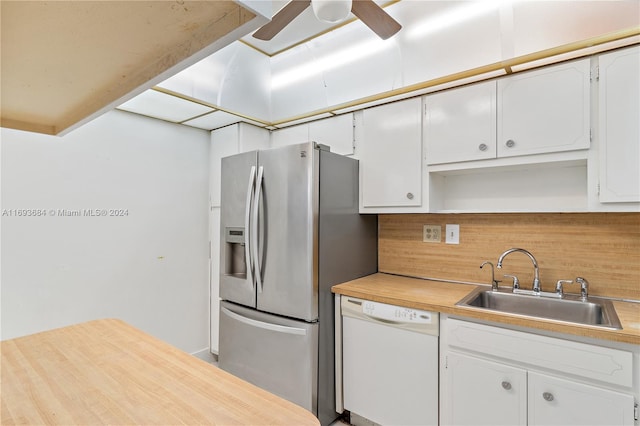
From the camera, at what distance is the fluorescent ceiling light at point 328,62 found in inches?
89.1

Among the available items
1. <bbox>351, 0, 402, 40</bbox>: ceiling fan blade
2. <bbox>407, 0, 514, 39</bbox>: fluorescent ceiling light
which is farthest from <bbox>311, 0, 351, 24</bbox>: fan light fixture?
<bbox>407, 0, 514, 39</bbox>: fluorescent ceiling light

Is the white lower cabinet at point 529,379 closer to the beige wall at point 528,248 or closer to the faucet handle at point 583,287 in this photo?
the faucet handle at point 583,287

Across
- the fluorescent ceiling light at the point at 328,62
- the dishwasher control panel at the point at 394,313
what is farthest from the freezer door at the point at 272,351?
the fluorescent ceiling light at the point at 328,62

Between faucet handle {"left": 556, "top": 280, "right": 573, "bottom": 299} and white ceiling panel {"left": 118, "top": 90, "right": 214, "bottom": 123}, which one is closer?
faucet handle {"left": 556, "top": 280, "right": 573, "bottom": 299}

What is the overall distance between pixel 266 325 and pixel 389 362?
2.65ft

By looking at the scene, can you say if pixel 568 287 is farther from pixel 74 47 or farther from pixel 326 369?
pixel 74 47

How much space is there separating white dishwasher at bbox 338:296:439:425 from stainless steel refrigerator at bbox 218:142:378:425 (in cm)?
14

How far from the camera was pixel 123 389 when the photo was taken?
2.70 feet

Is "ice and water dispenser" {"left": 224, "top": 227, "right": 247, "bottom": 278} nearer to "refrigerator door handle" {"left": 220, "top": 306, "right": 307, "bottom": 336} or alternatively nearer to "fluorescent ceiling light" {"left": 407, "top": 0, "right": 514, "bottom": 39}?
"refrigerator door handle" {"left": 220, "top": 306, "right": 307, "bottom": 336}

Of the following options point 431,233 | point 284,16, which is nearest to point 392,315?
point 431,233

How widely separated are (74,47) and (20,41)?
0.22 feet

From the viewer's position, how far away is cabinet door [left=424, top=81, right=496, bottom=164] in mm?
1899

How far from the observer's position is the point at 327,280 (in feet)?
7.02

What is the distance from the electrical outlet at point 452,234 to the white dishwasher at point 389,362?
724mm
